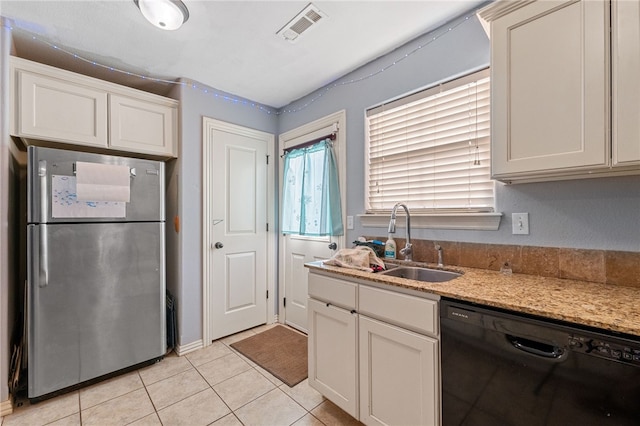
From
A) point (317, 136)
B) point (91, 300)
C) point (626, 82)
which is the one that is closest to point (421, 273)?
point (626, 82)

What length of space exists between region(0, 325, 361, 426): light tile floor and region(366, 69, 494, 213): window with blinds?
4.96 ft

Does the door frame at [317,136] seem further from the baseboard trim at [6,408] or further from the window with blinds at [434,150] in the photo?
the baseboard trim at [6,408]

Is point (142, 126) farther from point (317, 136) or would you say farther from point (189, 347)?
point (189, 347)

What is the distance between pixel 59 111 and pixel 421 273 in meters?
2.79

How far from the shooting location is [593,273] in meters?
A: 1.32

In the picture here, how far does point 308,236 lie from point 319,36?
1.77 metres

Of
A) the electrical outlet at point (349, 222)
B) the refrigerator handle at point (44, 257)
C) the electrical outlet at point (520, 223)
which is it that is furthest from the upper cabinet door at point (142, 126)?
the electrical outlet at point (520, 223)

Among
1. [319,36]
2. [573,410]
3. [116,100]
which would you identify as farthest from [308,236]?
[573,410]

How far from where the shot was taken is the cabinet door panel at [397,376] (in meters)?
1.26

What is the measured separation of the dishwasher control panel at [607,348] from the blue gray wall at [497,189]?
0.69m

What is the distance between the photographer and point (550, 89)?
47.9 inches

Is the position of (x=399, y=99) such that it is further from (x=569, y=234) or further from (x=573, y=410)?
(x=573, y=410)

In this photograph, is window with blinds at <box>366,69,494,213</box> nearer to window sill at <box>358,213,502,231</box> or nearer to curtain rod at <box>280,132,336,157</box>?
window sill at <box>358,213,502,231</box>

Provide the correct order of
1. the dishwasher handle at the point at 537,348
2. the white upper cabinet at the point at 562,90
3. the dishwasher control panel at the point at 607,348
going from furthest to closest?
the white upper cabinet at the point at 562,90
the dishwasher handle at the point at 537,348
the dishwasher control panel at the point at 607,348
